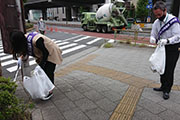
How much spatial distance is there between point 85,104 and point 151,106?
48.4 inches

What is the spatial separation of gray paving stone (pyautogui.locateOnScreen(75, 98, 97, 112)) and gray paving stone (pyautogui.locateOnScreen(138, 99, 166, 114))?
36.1 inches

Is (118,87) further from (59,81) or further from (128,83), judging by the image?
(59,81)

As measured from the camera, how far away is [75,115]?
8.46ft

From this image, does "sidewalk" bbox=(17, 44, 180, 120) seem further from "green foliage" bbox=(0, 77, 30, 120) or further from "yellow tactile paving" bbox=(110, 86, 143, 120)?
"green foliage" bbox=(0, 77, 30, 120)

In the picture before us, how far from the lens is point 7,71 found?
19.0 ft

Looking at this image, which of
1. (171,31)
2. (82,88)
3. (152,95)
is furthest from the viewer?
(82,88)

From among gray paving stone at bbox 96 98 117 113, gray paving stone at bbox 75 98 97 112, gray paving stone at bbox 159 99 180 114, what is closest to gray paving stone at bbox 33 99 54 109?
gray paving stone at bbox 75 98 97 112

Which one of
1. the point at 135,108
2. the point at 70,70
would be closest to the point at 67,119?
Result: the point at 135,108

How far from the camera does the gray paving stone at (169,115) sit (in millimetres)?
2492

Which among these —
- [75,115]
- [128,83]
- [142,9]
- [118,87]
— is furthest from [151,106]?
Answer: [142,9]

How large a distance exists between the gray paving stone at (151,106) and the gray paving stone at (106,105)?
532 mm

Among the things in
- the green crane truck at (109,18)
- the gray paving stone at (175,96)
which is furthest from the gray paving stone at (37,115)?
the green crane truck at (109,18)

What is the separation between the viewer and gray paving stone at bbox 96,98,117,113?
9.05 feet

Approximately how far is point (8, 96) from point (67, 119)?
3.28 ft
